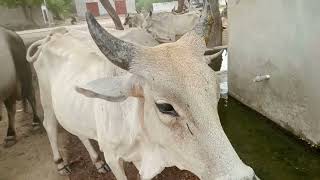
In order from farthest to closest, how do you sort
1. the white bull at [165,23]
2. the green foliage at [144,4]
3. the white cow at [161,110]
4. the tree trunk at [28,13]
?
the white bull at [165,23]
the green foliage at [144,4]
the tree trunk at [28,13]
the white cow at [161,110]

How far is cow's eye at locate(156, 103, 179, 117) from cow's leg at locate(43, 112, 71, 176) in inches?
89.1

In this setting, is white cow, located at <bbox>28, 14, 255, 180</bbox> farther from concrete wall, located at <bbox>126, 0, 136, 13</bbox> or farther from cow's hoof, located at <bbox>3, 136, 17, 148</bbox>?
concrete wall, located at <bbox>126, 0, 136, 13</bbox>

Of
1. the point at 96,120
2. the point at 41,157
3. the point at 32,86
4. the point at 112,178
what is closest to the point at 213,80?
the point at 96,120

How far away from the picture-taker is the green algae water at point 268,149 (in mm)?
3688

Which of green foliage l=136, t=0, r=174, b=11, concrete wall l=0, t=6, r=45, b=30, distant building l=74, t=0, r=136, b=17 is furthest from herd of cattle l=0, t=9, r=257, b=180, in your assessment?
green foliage l=136, t=0, r=174, b=11

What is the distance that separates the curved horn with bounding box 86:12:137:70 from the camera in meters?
1.84

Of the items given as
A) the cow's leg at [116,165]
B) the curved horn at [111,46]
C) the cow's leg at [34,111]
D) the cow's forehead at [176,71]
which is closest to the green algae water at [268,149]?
the cow's leg at [116,165]

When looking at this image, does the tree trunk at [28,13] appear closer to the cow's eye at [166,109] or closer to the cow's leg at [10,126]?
the cow's leg at [10,126]

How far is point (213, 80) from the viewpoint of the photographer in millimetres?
1946

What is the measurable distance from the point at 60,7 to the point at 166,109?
5.35 m

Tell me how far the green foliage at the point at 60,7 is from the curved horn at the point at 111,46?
489 cm

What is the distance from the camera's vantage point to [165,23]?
8.68 metres

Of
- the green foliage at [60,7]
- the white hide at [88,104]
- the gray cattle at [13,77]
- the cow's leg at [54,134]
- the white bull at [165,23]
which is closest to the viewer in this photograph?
the white hide at [88,104]

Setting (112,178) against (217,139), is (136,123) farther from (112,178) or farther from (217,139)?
(112,178)
